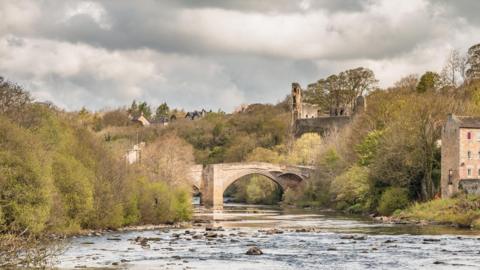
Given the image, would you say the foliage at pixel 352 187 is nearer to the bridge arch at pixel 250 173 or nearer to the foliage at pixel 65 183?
the foliage at pixel 65 183

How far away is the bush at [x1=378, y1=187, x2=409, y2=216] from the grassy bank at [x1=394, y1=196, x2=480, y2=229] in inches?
55.9

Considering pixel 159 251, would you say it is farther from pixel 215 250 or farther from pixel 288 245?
pixel 288 245

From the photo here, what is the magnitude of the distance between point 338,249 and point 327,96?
100758mm

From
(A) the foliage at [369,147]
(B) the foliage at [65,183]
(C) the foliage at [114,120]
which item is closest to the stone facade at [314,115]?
(A) the foliage at [369,147]

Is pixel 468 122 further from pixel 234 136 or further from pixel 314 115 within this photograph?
pixel 314 115

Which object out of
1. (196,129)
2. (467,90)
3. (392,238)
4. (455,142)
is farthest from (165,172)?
(196,129)

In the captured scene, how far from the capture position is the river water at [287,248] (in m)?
34.8

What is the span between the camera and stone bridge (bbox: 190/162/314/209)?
102750 mm

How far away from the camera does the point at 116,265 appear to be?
33.8m

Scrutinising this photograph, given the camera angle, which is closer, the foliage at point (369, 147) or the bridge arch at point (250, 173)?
the foliage at point (369, 147)

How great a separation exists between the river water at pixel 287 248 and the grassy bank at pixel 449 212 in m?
2.37

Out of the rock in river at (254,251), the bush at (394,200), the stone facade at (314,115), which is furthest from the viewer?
the stone facade at (314,115)

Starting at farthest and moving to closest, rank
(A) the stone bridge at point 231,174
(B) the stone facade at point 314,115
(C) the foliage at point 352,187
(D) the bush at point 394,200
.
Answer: (B) the stone facade at point 314,115 < (A) the stone bridge at point 231,174 < (C) the foliage at point 352,187 < (D) the bush at point 394,200

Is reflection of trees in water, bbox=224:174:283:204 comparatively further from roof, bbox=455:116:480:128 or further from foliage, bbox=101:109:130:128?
foliage, bbox=101:109:130:128
